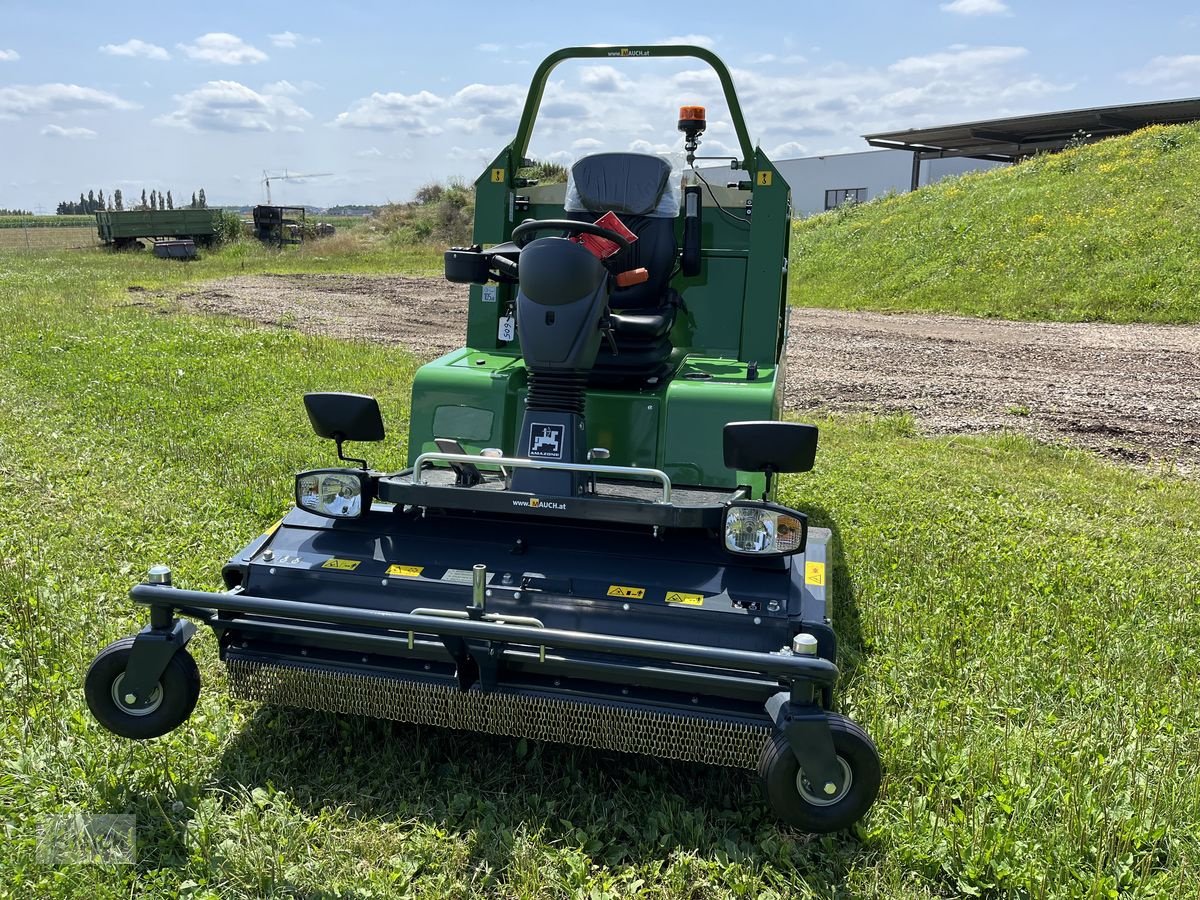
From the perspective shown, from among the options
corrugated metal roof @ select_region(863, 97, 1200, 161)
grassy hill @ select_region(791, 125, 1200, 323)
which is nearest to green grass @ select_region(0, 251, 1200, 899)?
grassy hill @ select_region(791, 125, 1200, 323)

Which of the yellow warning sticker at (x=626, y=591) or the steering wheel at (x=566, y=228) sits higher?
the steering wheel at (x=566, y=228)

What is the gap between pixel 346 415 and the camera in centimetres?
377

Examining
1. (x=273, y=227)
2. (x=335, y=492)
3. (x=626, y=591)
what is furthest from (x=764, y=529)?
(x=273, y=227)

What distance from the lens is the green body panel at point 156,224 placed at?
112 ft

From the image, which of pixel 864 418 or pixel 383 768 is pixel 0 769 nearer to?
pixel 383 768

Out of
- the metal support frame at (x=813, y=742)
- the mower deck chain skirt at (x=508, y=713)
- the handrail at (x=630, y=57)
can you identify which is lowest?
the mower deck chain skirt at (x=508, y=713)

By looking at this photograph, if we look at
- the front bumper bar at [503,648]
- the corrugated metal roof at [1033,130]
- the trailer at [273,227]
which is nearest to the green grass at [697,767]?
the front bumper bar at [503,648]

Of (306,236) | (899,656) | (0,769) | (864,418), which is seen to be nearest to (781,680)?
(899,656)

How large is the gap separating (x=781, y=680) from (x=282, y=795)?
168 centimetres

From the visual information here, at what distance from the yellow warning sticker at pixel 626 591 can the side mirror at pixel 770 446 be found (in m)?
0.53

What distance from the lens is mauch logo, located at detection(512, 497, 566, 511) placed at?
135 inches

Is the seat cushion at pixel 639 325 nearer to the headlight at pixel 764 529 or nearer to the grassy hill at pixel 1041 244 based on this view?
the headlight at pixel 764 529

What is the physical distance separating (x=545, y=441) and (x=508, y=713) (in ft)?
3.60

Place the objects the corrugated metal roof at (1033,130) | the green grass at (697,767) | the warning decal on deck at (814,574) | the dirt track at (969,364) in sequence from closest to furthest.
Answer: the green grass at (697,767), the warning decal on deck at (814,574), the dirt track at (969,364), the corrugated metal roof at (1033,130)
